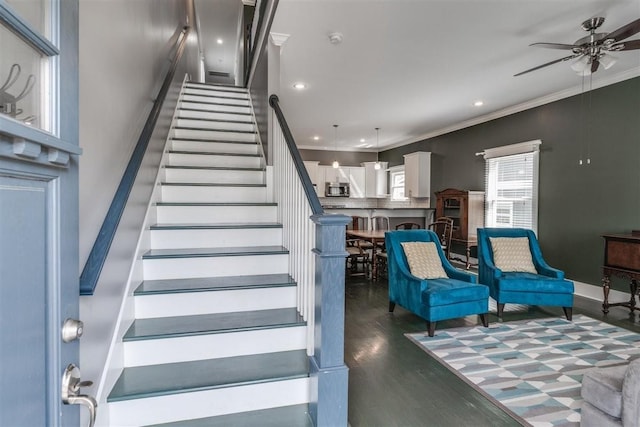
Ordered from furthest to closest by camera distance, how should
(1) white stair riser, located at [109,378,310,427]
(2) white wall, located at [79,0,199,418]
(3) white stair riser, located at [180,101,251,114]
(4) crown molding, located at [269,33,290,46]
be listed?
(3) white stair riser, located at [180,101,251,114]
(4) crown molding, located at [269,33,290,46]
(1) white stair riser, located at [109,378,310,427]
(2) white wall, located at [79,0,199,418]

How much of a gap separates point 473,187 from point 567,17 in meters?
4.00

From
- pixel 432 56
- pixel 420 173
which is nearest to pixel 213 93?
pixel 432 56

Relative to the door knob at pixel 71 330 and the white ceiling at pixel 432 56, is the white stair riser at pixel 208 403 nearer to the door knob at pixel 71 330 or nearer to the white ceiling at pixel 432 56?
the door knob at pixel 71 330

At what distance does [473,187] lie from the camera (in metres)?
6.69

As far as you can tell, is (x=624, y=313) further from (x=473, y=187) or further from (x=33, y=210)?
(x=33, y=210)

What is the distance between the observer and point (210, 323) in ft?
6.33

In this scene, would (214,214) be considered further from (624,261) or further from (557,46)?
(624,261)

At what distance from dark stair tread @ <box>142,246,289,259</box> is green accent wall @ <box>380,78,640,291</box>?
14.6ft

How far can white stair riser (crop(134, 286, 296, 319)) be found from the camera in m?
1.98

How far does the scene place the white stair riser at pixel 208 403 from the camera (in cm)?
152

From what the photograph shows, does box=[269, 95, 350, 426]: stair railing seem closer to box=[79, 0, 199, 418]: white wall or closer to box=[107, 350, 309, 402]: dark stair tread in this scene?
box=[107, 350, 309, 402]: dark stair tread

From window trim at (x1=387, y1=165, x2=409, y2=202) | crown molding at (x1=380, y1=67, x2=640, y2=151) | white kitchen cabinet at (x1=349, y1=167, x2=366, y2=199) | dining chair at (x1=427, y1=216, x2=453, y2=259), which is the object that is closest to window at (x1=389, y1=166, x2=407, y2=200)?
window trim at (x1=387, y1=165, x2=409, y2=202)

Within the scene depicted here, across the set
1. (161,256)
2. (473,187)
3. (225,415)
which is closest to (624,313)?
(473,187)

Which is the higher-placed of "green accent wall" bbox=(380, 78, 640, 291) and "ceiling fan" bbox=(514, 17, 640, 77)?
"ceiling fan" bbox=(514, 17, 640, 77)
